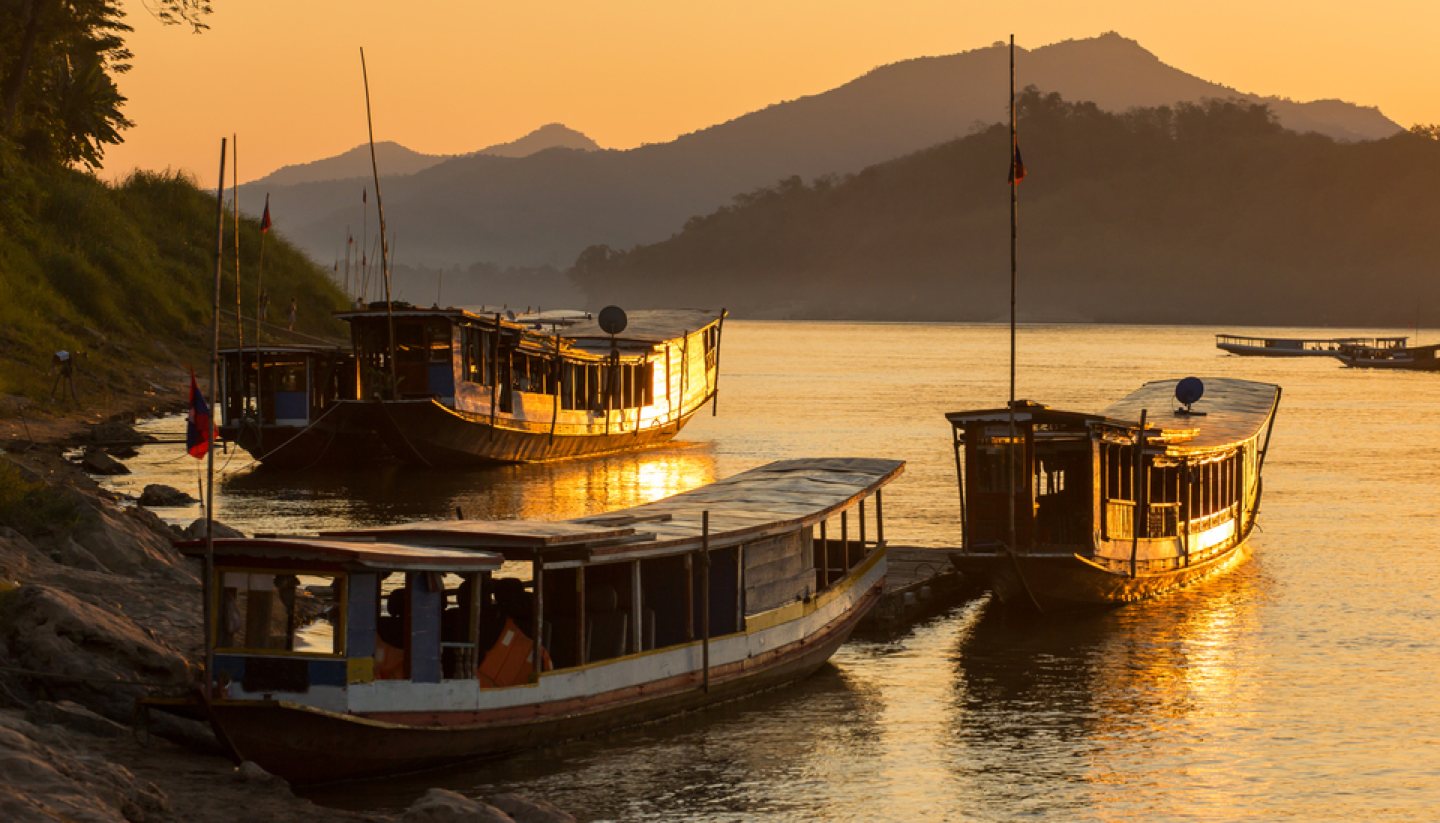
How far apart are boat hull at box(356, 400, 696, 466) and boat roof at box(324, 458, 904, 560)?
21629 mm

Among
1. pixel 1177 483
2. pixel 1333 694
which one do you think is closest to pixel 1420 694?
pixel 1333 694

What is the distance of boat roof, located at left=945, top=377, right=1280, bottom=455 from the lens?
1190 inches

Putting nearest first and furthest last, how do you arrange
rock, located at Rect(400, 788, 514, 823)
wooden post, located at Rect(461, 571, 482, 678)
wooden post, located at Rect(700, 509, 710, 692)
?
rock, located at Rect(400, 788, 514, 823), wooden post, located at Rect(461, 571, 482, 678), wooden post, located at Rect(700, 509, 710, 692)

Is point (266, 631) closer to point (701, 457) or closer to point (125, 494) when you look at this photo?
point (125, 494)

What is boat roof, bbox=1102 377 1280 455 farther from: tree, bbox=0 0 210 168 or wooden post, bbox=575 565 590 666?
tree, bbox=0 0 210 168

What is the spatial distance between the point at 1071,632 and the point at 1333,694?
489cm

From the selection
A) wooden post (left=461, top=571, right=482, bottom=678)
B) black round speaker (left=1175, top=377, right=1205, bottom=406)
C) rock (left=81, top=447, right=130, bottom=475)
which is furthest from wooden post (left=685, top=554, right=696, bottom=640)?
rock (left=81, top=447, right=130, bottom=475)

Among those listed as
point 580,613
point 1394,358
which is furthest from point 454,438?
point 1394,358

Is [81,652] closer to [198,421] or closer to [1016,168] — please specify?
[198,421]

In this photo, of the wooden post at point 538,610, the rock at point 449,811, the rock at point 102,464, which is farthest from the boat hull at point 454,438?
the rock at point 449,811

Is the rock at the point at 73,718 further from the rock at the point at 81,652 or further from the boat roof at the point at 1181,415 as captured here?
the boat roof at the point at 1181,415

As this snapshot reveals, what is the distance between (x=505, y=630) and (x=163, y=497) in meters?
23.6

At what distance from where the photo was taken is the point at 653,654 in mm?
21922

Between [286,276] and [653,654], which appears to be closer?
[653,654]
